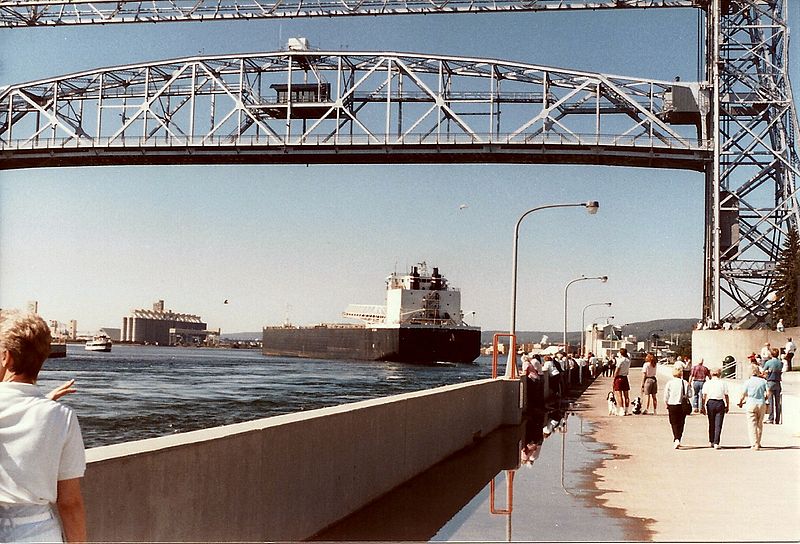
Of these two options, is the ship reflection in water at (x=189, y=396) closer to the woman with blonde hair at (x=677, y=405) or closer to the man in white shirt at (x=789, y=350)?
the woman with blonde hair at (x=677, y=405)

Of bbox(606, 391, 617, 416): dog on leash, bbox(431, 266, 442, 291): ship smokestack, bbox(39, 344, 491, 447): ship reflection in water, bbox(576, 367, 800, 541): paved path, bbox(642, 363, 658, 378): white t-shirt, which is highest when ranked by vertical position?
bbox(431, 266, 442, 291): ship smokestack

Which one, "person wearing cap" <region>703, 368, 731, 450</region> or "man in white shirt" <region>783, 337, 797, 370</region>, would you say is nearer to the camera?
"person wearing cap" <region>703, 368, 731, 450</region>

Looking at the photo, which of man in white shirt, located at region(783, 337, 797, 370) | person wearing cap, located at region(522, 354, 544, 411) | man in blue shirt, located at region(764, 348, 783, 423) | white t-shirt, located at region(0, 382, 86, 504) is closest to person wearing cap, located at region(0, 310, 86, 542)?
white t-shirt, located at region(0, 382, 86, 504)

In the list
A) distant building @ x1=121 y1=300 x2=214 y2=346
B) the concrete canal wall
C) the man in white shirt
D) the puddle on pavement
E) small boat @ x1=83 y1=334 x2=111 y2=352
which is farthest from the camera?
distant building @ x1=121 y1=300 x2=214 y2=346

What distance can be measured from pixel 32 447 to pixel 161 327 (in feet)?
515

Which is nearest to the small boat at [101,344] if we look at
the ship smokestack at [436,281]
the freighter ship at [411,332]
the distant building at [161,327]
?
the distant building at [161,327]

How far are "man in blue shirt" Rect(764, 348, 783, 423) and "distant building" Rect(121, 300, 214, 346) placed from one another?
125 meters

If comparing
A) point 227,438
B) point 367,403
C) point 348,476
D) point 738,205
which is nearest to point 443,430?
point 367,403

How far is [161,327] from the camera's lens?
156 metres

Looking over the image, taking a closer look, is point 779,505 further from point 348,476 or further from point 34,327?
point 34,327

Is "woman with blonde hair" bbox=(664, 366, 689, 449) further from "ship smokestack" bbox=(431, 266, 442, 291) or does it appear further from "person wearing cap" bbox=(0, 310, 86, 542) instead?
"ship smokestack" bbox=(431, 266, 442, 291)

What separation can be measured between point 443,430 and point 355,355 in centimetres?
8774

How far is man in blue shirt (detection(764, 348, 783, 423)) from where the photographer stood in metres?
18.1

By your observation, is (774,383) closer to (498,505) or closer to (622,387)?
(622,387)
